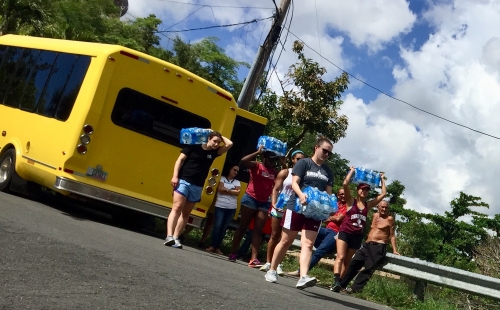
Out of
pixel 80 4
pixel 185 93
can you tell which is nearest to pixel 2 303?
pixel 185 93

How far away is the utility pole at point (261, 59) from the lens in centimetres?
1744

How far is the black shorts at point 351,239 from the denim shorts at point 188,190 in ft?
6.97

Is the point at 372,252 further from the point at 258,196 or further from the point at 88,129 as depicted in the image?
the point at 88,129

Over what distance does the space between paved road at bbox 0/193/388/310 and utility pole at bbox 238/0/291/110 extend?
8139 mm

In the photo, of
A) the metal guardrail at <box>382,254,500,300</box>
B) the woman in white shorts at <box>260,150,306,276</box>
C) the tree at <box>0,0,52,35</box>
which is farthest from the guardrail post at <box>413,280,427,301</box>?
the tree at <box>0,0,52,35</box>

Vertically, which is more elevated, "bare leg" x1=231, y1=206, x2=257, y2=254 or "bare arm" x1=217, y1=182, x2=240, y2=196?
"bare arm" x1=217, y1=182, x2=240, y2=196

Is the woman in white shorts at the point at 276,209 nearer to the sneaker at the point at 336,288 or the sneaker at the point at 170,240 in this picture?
the sneaker at the point at 336,288

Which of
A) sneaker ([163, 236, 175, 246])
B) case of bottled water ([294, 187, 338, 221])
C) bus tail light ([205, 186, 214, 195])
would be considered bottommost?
sneaker ([163, 236, 175, 246])

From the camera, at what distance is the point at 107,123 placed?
37.5 ft

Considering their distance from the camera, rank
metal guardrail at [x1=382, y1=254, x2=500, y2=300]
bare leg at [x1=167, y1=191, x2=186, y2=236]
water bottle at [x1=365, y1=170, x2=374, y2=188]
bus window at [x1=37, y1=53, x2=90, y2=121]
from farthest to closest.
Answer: bus window at [x1=37, y1=53, x2=90, y2=121] < bare leg at [x1=167, y1=191, x2=186, y2=236] < metal guardrail at [x1=382, y1=254, x2=500, y2=300] < water bottle at [x1=365, y1=170, x2=374, y2=188]

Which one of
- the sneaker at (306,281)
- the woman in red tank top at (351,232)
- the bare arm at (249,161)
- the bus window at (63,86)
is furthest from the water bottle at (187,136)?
the sneaker at (306,281)

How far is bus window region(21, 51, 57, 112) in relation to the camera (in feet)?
41.7

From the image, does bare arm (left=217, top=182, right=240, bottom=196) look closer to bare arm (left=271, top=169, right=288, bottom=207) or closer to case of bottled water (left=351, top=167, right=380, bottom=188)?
bare arm (left=271, top=169, right=288, bottom=207)

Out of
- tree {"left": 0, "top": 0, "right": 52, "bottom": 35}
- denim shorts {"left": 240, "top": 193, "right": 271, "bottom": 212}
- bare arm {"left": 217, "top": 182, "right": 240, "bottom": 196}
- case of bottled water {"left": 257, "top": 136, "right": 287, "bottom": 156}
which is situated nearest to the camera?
case of bottled water {"left": 257, "top": 136, "right": 287, "bottom": 156}
